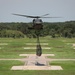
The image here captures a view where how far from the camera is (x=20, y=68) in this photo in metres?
34.4

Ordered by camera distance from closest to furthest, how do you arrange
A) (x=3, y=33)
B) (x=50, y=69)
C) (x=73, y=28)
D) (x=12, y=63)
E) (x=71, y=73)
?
(x=71, y=73)
(x=50, y=69)
(x=12, y=63)
(x=3, y=33)
(x=73, y=28)

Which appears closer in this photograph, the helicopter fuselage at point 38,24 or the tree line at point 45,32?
the helicopter fuselage at point 38,24

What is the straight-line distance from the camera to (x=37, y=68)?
112 ft

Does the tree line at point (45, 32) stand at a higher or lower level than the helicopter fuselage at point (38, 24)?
lower

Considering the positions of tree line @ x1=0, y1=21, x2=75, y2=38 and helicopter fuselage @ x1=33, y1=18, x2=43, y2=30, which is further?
tree line @ x1=0, y1=21, x2=75, y2=38

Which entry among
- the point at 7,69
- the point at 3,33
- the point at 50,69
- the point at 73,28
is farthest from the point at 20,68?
the point at 73,28

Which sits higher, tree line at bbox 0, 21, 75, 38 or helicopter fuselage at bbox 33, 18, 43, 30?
helicopter fuselage at bbox 33, 18, 43, 30

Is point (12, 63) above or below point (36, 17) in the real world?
below

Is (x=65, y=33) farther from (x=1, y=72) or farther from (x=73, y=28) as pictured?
(x=1, y=72)

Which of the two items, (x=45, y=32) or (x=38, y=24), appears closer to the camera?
(x=38, y=24)

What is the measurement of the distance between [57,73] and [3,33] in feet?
298

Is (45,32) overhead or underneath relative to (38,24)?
underneath

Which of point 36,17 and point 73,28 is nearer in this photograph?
point 36,17

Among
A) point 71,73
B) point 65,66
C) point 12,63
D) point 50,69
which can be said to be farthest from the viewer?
point 12,63
